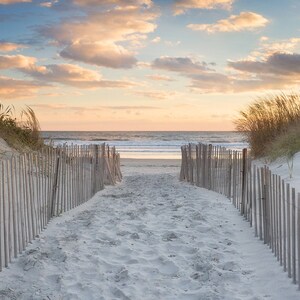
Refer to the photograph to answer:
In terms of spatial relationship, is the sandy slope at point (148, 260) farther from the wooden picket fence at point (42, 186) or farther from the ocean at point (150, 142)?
the ocean at point (150, 142)

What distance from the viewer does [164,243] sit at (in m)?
6.28

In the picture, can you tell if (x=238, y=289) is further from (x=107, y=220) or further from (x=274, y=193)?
(x=107, y=220)

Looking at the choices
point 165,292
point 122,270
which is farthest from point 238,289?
point 122,270

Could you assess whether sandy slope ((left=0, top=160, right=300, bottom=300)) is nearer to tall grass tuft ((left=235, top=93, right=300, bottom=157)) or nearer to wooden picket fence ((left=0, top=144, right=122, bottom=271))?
wooden picket fence ((left=0, top=144, right=122, bottom=271))

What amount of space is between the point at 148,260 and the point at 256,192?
15.0 ft

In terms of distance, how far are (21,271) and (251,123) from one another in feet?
37.2

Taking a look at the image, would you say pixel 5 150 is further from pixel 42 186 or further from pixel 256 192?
pixel 256 192

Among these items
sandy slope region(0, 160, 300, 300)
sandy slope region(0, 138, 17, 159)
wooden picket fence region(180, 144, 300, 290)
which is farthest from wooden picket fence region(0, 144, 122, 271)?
wooden picket fence region(180, 144, 300, 290)

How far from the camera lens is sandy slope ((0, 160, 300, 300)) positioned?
15.3ft

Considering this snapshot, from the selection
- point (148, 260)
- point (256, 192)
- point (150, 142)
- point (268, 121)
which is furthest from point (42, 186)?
point (150, 142)

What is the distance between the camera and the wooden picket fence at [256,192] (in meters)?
5.03

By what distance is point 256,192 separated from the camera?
9.55 metres

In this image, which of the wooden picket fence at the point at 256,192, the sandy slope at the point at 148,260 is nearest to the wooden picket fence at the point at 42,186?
the sandy slope at the point at 148,260

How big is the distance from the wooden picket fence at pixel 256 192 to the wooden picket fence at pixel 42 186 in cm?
261
